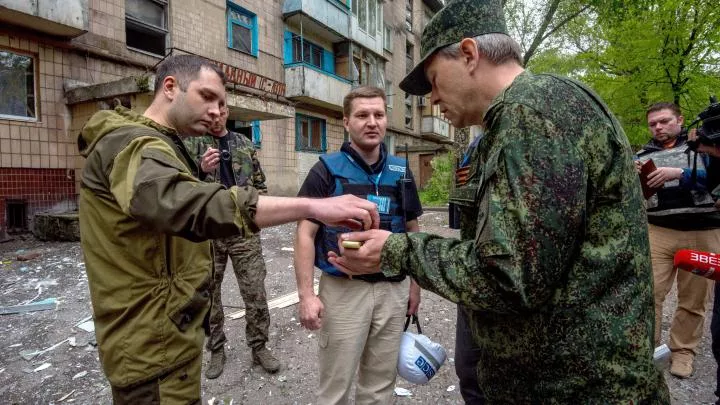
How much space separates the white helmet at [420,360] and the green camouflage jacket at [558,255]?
91 cm

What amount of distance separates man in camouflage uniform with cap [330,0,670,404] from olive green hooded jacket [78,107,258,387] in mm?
734

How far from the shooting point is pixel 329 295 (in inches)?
94.3

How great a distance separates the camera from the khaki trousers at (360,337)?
2.28 m

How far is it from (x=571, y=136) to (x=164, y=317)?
150 cm

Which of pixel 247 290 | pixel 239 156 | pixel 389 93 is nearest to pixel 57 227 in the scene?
pixel 239 156

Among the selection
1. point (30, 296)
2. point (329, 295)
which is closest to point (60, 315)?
point (30, 296)

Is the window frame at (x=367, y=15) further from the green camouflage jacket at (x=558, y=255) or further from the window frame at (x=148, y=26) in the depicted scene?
the green camouflage jacket at (x=558, y=255)

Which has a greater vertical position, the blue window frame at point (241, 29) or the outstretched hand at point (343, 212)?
the blue window frame at point (241, 29)

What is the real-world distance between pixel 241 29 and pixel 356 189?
1250cm

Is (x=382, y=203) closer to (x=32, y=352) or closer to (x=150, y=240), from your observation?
(x=150, y=240)

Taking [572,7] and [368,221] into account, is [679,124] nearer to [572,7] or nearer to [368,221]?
[368,221]

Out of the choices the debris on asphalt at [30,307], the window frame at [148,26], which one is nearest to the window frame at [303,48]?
the window frame at [148,26]

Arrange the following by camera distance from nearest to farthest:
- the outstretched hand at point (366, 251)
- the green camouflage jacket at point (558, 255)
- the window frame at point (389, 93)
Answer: the green camouflage jacket at point (558, 255)
the outstretched hand at point (366, 251)
the window frame at point (389, 93)

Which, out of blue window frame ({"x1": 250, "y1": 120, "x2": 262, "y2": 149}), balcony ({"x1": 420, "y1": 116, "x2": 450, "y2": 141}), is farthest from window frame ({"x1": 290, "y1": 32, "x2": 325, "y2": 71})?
balcony ({"x1": 420, "y1": 116, "x2": 450, "y2": 141})
